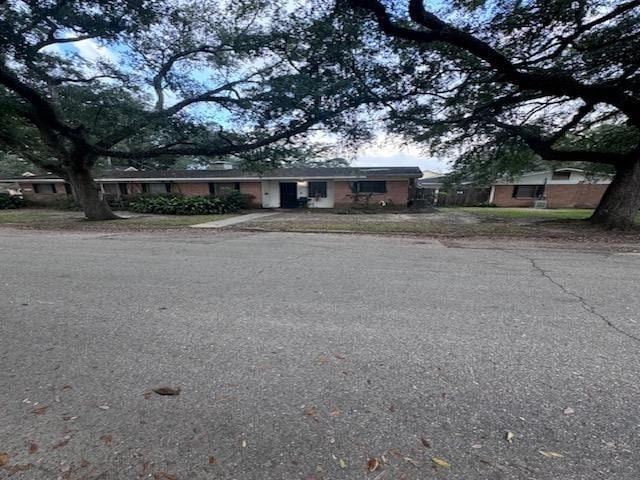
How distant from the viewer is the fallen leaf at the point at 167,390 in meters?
2.19

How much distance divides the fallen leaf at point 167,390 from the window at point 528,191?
28.7 metres

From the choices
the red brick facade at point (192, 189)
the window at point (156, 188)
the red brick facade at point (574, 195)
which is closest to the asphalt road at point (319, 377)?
the red brick facade at point (192, 189)

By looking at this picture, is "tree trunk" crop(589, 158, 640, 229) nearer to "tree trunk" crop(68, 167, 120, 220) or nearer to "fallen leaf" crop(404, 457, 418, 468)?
"fallen leaf" crop(404, 457, 418, 468)

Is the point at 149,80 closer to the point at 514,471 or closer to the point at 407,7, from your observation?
the point at 407,7

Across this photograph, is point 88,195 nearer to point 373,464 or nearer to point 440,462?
point 373,464

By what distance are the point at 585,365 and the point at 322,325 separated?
2.28 metres

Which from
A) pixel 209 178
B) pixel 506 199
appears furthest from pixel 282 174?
pixel 506 199

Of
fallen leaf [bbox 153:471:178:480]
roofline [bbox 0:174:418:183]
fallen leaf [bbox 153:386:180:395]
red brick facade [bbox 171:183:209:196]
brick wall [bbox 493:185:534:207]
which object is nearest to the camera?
fallen leaf [bbox 153:471:178:480]

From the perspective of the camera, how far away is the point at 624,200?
1028 centimetres

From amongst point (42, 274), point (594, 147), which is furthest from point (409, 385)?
point (594, 147)

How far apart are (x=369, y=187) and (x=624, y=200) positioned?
1285cm

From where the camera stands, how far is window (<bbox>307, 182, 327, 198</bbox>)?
70.7 feet

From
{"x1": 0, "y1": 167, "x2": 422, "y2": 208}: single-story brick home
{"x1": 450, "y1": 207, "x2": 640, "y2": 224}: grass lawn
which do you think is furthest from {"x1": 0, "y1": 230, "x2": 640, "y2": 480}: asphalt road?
{"x1": 0, "y1": 167, "x2": 422, "y2": 208}: single-story brick home

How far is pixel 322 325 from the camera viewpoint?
10.7 feet
